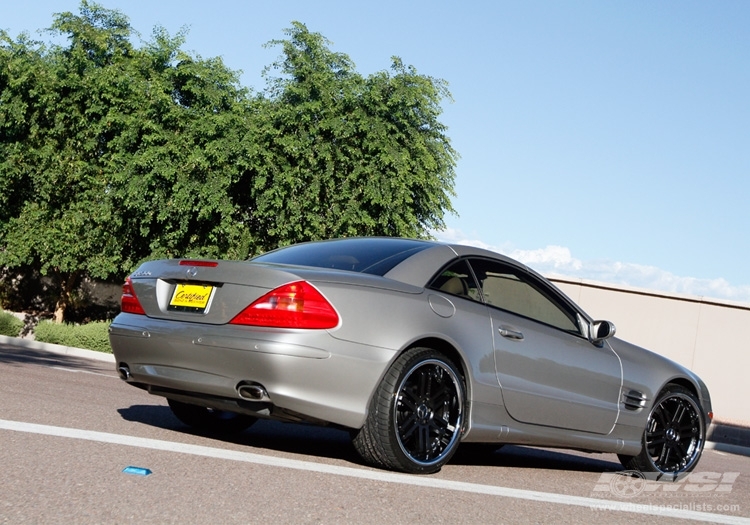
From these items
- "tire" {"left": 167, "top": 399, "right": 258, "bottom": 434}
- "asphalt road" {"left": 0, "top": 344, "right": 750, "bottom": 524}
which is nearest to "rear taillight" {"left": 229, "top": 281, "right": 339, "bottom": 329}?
"asphalt road" {"left": 0, "top": 344, "right": 750, "bottom": 524}

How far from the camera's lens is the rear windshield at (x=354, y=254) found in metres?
6.27

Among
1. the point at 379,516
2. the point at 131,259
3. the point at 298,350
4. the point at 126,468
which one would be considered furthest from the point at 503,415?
the point at 131,259

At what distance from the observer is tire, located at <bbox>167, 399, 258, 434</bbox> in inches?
273

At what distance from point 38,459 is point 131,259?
26.5m

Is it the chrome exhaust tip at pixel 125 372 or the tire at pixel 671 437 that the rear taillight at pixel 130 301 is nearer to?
the chrome exhaust tip at pixel 125 372

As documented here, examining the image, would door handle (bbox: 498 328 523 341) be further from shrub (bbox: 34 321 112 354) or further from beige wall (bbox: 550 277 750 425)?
beige wall (bbox: 550 277 750 425)

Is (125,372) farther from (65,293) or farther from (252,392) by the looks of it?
(65,293)

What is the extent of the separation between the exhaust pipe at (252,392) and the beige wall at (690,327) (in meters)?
21.5

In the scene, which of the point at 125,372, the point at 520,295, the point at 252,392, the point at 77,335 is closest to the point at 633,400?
the point at 520,295

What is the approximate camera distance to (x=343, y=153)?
87.9ft

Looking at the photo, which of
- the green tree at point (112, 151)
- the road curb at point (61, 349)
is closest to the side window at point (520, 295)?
the road curb at point (61, 349)

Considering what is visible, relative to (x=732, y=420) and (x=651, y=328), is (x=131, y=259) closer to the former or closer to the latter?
(x=651, y=328)

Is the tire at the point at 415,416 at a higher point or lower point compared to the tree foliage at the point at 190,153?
lower

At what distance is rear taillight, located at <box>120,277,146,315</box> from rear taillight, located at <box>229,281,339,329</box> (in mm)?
994
